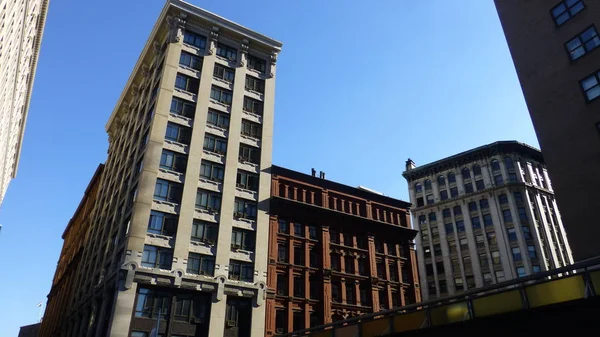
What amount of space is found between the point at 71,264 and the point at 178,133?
36.1 m

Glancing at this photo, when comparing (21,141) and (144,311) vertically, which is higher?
(21,141)

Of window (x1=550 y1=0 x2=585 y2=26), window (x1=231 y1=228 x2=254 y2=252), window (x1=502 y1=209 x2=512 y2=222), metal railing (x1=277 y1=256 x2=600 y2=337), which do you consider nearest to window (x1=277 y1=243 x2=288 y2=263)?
window (x1=231 y1=228 x2=254 y2=252)

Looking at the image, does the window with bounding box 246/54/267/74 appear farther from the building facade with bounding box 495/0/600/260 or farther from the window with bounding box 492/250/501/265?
the window with bounding box 492/250/501/265

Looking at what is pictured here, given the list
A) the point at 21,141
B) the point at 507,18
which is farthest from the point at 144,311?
the point at 21,141

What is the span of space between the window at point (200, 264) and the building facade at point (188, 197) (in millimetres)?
94

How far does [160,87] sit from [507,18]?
3375 cm

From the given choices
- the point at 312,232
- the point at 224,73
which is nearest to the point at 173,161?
the point at 224,73

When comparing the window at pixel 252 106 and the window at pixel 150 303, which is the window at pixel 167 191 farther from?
the window at pixel 252 106

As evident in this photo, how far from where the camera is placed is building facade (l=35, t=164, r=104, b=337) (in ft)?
208

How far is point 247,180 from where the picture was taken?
4775cm

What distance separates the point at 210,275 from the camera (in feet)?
135

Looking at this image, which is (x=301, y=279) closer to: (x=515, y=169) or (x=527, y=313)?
(x=527, y=313)

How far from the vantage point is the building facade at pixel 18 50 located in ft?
159

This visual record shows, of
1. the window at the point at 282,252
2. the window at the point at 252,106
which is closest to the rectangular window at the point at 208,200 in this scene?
the window at the point at 282,252
